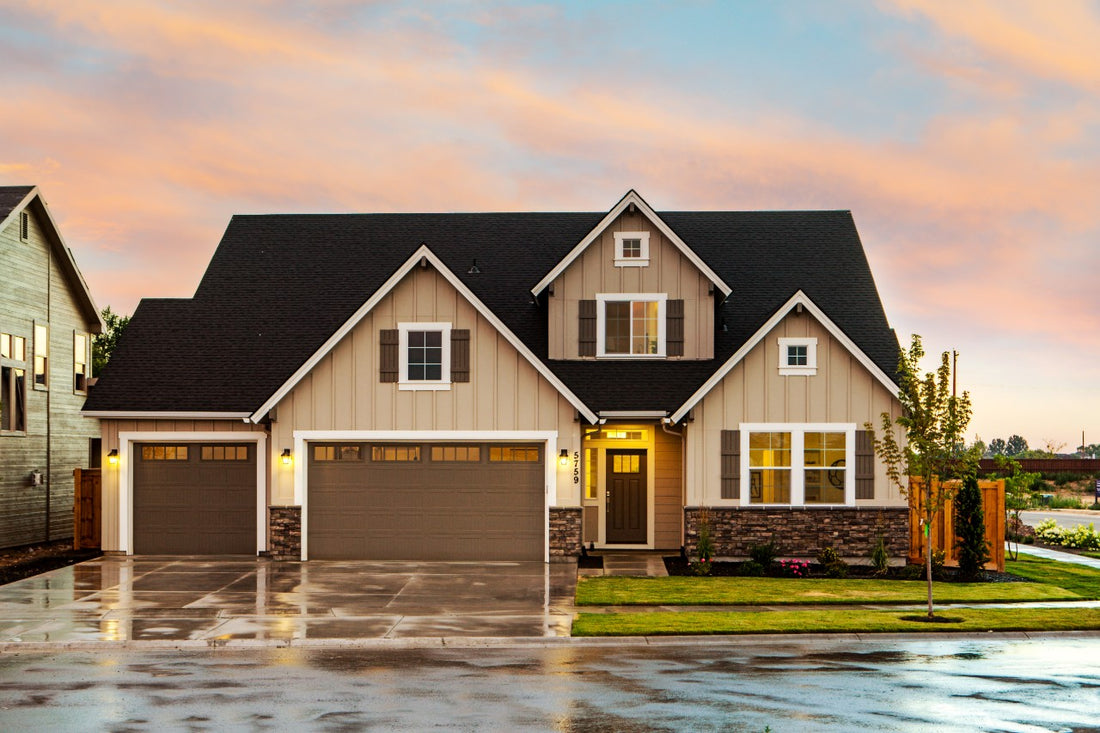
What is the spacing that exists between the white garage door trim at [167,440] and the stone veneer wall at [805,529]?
9.67m

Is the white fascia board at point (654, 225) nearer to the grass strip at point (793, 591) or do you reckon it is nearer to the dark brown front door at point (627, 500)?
the dark brown front door at point (627, 500)

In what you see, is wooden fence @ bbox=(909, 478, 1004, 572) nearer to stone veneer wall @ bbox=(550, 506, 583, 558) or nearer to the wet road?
stone veneer wall @ bbox=(550, 506, 583, 558)

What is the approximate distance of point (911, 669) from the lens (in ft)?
44.0

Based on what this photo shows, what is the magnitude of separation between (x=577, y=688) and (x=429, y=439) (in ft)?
43.2

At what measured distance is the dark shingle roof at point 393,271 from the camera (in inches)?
1030

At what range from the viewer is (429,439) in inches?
978

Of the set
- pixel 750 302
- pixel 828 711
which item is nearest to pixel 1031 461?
pixel 750 302

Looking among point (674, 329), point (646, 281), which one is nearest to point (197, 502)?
point (646, 281)

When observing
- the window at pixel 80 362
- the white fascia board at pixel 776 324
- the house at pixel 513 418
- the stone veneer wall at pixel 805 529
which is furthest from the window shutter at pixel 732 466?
the window at pixel 80 362

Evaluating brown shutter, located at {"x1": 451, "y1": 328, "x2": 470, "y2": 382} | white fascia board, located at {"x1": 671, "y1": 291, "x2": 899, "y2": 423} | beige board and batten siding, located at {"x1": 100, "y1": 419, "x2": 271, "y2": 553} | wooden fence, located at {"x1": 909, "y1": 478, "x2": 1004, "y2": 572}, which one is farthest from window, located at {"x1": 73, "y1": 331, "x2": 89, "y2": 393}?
wooden fence, located at {"x1": 909, "y1": 478, "x2": 1004, "y2": 572}

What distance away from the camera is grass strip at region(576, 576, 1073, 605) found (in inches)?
750

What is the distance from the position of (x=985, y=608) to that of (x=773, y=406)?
705 centimetres

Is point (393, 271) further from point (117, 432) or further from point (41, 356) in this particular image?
point (41, 356)

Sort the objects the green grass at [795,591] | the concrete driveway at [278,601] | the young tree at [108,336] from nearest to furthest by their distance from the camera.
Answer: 1. the concrete driveway at [278,601]
2. the green grass at [795,591]
3. the young tree at [108,336]
